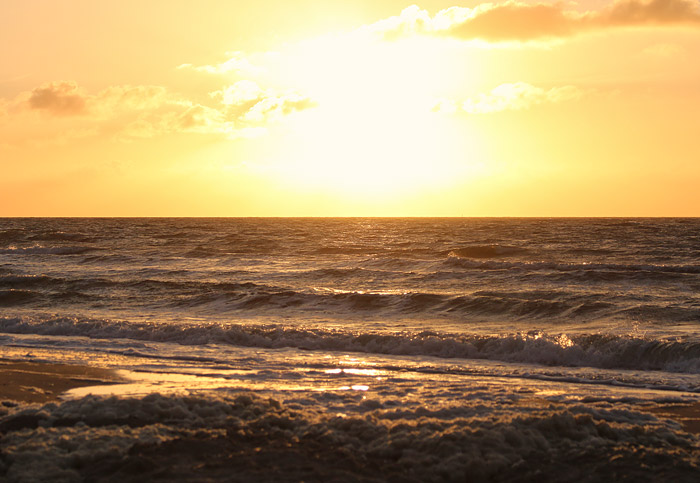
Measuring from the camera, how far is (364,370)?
12.2 meters

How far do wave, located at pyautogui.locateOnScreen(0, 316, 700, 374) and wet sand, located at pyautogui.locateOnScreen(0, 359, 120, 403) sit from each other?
4.20 meters

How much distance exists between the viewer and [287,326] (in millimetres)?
17609

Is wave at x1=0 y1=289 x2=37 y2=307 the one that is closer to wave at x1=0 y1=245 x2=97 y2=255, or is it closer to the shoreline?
the shoreline

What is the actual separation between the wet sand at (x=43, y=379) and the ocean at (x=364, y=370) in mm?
449

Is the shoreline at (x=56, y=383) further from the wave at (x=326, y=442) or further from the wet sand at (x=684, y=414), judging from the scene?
the wave at (x=326, y=442)

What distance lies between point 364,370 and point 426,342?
3418mm

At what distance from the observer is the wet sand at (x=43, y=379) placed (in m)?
9.52

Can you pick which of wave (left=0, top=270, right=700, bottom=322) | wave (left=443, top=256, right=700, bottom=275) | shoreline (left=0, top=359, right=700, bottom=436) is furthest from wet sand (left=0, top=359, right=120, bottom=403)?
wave (left=443, top=256, right=700, bottom=275)

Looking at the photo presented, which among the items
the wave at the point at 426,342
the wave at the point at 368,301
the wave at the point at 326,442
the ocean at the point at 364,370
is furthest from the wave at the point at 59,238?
the wave at the point at 326,442

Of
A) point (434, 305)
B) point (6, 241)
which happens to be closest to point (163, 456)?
point (434, 305)

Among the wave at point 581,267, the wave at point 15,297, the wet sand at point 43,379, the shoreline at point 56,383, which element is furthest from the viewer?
the wave at point 581,267

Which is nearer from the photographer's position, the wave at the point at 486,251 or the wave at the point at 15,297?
the wave at the point at 15,297

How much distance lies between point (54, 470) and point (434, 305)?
16.7 metres

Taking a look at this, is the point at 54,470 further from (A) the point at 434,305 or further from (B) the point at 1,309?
(B) the point at 1,309
